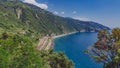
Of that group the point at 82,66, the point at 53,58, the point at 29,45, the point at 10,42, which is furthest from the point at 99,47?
the point at 82,66

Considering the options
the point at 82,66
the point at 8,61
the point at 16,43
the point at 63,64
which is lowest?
the point at 82,66

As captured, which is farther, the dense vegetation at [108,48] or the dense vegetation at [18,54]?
the dense vegetation at [108,48]

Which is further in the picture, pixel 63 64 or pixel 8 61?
pixel 63 64

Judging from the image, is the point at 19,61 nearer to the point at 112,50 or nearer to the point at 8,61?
the point at 8,61

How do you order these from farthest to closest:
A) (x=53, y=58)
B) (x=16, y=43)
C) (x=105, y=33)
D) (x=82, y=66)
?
1. (x=82, y=66)
2. (x=53, y=58)
3. (x=105, y=33)
4. (x=16, y=43)

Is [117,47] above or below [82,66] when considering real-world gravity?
above

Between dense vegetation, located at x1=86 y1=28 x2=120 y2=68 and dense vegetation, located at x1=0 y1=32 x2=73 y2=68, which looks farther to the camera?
dense vegetation, located at x1=86 y1=28 x2=120 y2=68

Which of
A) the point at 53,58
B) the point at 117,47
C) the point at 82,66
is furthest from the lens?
the point at 82,66

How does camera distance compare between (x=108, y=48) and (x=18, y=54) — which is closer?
(x=18, y=54)
